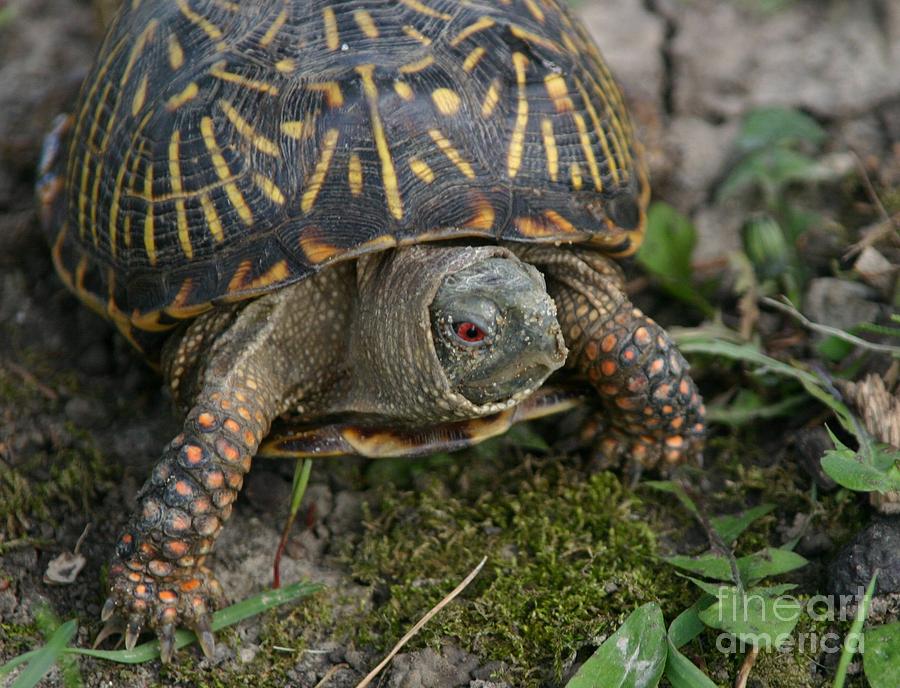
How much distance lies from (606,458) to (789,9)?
3104 mm

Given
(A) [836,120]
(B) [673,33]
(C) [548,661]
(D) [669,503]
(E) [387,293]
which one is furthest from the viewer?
(B) [673,33]

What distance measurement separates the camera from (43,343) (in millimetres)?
3709

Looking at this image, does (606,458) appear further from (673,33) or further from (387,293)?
(673,33)

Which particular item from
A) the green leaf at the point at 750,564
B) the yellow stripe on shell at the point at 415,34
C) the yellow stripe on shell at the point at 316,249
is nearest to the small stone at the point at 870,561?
the green leaf at the point at 750,564

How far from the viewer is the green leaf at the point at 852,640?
234 cm

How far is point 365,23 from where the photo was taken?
285 cm

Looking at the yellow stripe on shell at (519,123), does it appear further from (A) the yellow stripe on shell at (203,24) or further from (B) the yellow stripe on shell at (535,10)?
(A) the yellow stripe on shell at (203,24)

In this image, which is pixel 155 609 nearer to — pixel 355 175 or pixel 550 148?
pixel 355 175

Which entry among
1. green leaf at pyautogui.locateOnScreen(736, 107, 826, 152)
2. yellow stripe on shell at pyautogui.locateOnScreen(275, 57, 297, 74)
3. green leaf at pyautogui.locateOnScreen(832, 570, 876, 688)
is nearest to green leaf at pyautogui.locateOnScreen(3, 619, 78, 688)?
yellow stripe on shell at pyautogui.locateOnScreen(275, 57, 297, 74)

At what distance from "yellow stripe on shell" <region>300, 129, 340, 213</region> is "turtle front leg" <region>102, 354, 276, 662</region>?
0.65 metres

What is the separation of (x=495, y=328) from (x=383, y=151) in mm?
661

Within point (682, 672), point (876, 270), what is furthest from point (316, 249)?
point (876, 270)

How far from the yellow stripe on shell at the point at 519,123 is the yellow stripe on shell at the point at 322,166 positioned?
0.54m

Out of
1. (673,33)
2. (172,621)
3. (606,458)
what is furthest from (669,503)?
(673,33)
